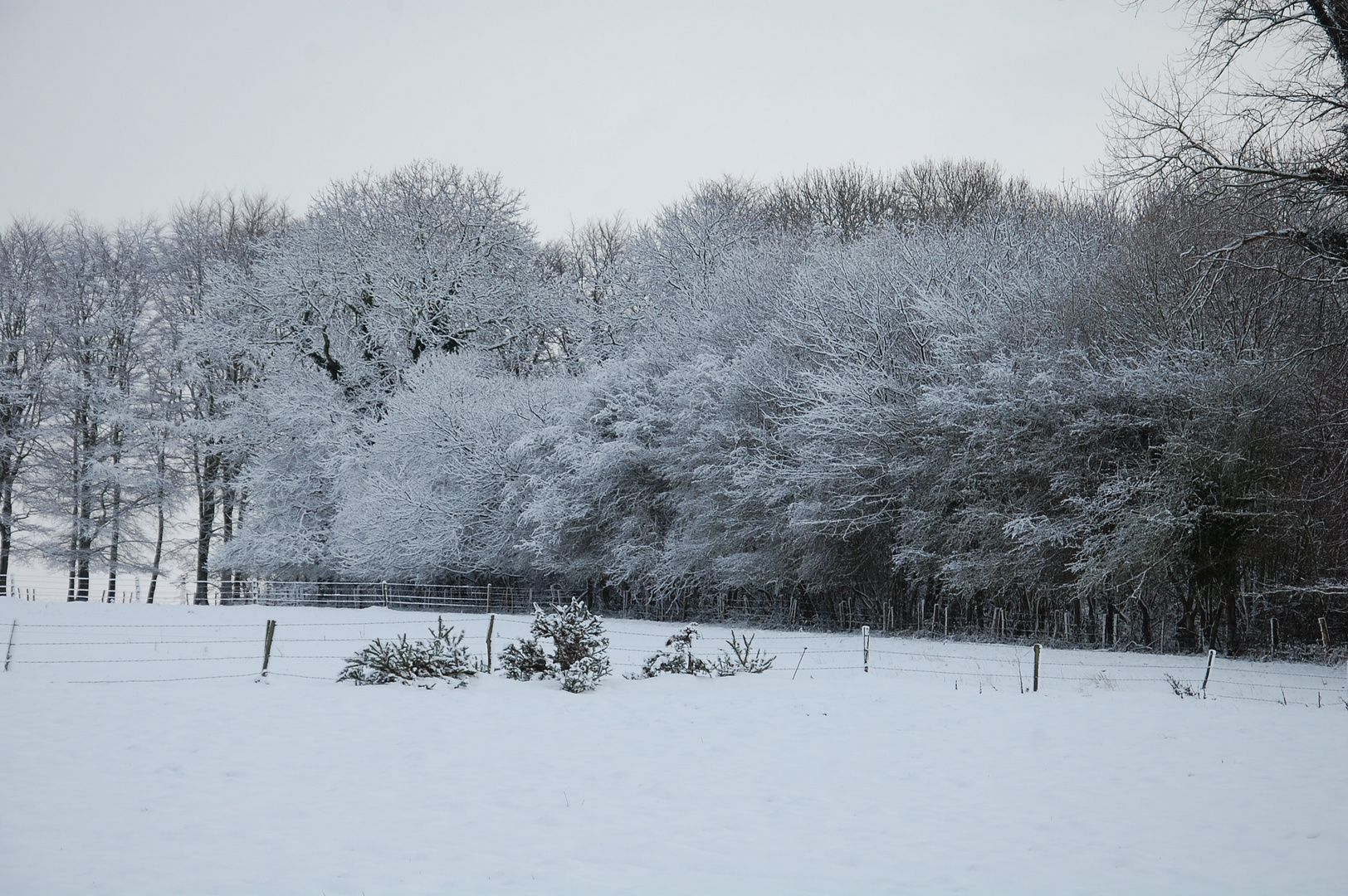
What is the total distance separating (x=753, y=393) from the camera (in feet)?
82.1

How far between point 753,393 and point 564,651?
12777 millimetres

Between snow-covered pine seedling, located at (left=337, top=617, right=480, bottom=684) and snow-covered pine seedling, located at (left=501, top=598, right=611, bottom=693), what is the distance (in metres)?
0.71

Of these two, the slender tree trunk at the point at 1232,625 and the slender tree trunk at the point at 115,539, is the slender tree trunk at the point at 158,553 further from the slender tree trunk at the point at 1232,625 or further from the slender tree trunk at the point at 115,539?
the slender tree trunk at the point at 1232,625

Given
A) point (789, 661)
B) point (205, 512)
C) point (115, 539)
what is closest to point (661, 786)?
point (789, 661)

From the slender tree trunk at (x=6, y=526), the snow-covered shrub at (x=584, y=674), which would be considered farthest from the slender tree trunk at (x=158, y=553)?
the snow-covered shrub at (x=584, y=674)

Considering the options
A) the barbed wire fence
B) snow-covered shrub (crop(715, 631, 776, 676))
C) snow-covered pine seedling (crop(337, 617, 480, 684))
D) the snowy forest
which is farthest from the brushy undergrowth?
the snowy forest

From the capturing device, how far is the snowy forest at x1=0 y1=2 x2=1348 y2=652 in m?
16.5

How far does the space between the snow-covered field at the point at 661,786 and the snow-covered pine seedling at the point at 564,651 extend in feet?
Result: 1.16

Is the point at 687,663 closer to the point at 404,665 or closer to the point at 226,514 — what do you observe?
the point at 404,665

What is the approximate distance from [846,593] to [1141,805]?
59.8 ft

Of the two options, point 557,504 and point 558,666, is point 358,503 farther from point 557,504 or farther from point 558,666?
point 558,666

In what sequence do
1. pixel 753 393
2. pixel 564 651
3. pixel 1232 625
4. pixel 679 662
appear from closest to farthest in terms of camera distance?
pixel 564 651 → pixel 679 662 → pixel 1232 625 → pixel 753 393

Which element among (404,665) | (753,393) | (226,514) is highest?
(753,393)

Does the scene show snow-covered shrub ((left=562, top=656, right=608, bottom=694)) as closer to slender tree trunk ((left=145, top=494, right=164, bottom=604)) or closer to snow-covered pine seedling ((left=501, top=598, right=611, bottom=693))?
snow-covered pine seedling ((left=501, top=598, right=611, bottom=693))
